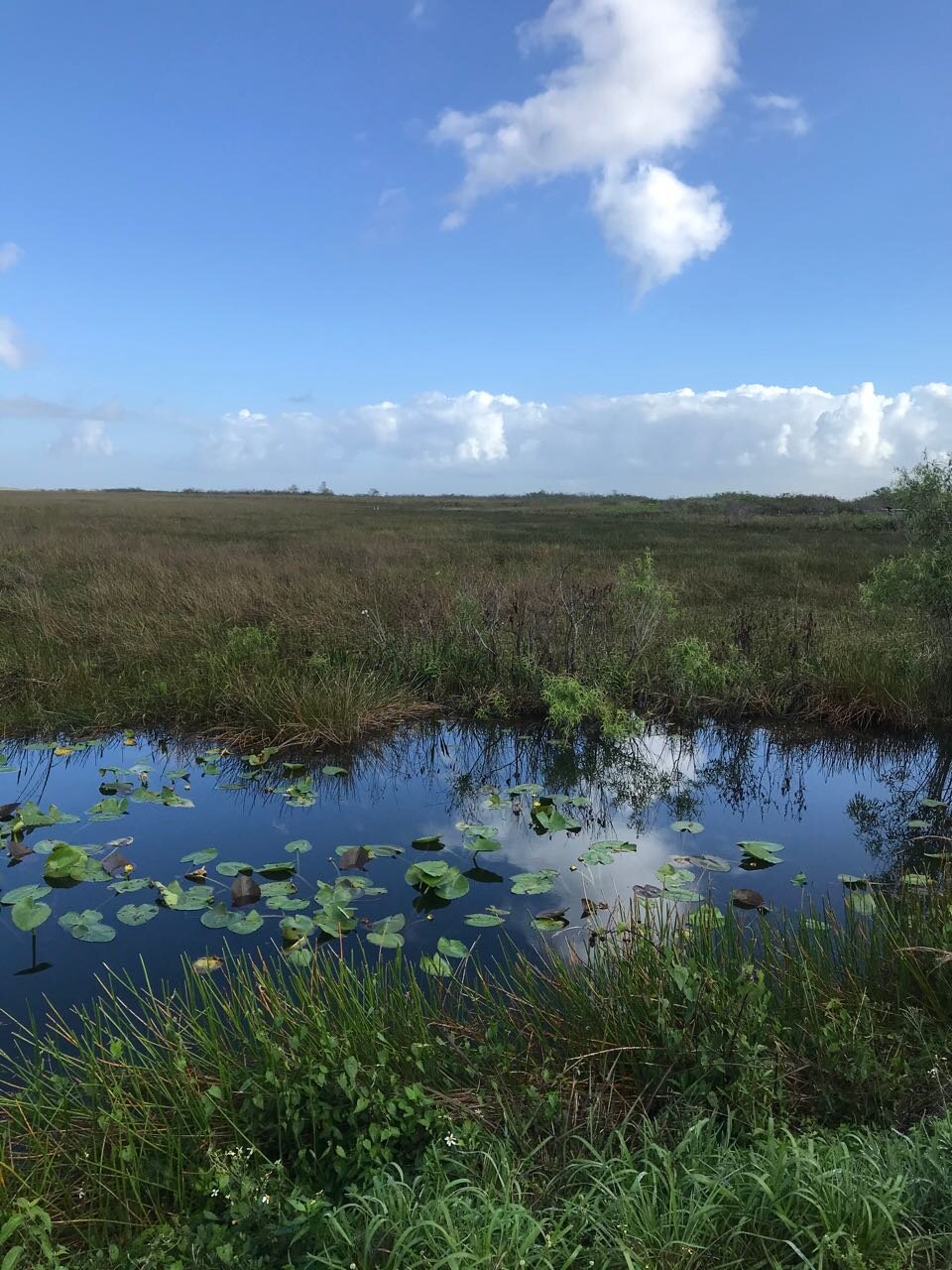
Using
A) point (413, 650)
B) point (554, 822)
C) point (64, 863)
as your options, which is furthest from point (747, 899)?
point (413, 650)

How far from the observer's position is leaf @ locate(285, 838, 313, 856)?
5293 mm

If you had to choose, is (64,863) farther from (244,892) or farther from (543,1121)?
(543,1121)

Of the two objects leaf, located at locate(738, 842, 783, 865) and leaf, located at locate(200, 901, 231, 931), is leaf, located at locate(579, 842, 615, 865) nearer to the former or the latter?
leaf, located at locate(738, 842, 783, 865)

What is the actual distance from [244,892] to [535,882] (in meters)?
1.86

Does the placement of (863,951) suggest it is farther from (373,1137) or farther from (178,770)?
(178,770)

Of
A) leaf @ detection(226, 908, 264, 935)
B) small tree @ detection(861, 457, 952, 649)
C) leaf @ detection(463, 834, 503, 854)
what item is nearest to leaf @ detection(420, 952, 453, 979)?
leaf @ detection(226, 908, 264, 935)

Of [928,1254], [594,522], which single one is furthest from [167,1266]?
[594,522]

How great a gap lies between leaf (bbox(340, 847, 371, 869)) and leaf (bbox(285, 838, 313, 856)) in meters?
0.39

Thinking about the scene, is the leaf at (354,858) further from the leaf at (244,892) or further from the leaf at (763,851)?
the leaf at (763,851)

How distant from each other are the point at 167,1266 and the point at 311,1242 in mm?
384

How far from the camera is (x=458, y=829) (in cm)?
590

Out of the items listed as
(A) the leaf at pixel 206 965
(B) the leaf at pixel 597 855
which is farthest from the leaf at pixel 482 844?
(A) the leaf at pixel 206 965

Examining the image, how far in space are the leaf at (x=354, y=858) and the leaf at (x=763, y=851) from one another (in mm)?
2766

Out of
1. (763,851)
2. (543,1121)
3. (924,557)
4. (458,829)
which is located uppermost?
(924,557)
